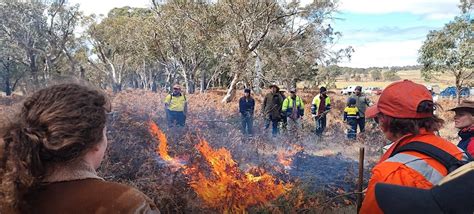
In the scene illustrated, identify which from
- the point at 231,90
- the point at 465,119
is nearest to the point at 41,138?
the point at 465,119

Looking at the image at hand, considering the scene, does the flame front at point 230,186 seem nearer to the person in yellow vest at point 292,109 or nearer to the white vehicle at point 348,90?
the person in yellow vest at point 292,109

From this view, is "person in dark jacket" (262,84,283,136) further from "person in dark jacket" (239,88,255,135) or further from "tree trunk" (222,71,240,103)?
"tree trunk" (222,71,240,103)

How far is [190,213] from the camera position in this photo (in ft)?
16.4

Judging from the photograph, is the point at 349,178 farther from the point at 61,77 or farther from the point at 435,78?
the point at 435,78

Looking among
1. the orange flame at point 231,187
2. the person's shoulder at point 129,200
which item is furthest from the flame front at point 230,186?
the person's shoulder at point 129,200

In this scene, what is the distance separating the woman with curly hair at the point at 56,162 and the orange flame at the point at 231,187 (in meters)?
3.52

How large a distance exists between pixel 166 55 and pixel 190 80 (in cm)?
280

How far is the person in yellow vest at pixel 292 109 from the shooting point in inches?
441

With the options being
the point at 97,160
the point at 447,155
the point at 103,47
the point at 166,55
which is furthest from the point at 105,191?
the point at 103,47

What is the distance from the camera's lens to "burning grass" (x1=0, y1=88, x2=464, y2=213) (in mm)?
5020

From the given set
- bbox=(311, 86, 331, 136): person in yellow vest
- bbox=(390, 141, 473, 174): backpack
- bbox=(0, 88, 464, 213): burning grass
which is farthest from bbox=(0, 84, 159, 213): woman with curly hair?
bbox=(311, 86, 331, 136): person in yellow vest

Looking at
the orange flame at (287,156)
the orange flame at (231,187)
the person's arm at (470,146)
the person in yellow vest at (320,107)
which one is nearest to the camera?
the person's arm at (470,146)

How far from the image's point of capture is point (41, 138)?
4.49ft

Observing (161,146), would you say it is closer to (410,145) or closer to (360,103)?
(360,103)
